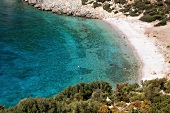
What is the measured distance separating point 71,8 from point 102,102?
199 feet

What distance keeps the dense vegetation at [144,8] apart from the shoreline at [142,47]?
368 cm

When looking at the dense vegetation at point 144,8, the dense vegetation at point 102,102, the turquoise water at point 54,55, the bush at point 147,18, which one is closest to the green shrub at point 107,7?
the dense vegetation at point 144,8

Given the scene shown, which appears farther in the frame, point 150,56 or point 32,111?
point 150,56

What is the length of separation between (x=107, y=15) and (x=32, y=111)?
63.6m

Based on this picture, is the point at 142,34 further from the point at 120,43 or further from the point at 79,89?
the point at 79,89

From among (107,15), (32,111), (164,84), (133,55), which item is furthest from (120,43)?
(32,111)

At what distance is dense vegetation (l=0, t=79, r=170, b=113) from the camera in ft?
86.0

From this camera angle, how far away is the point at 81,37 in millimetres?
67188

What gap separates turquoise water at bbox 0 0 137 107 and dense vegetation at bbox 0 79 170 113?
26.8 feet

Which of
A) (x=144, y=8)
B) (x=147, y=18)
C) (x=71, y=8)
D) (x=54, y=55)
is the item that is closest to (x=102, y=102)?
(x=54, y=55)

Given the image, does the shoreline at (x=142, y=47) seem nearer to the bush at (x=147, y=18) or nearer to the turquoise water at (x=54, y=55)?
the bush at (x=147, y=18)

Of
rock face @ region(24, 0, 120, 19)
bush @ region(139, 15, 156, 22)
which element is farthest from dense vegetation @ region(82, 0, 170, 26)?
rock face @ region(24, 0, 120, 19)

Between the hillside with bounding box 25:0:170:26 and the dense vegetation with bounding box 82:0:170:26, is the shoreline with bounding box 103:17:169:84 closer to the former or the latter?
the dense vegetation with bounding box 82:0:170:26

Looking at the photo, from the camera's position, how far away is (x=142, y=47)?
62312mm
